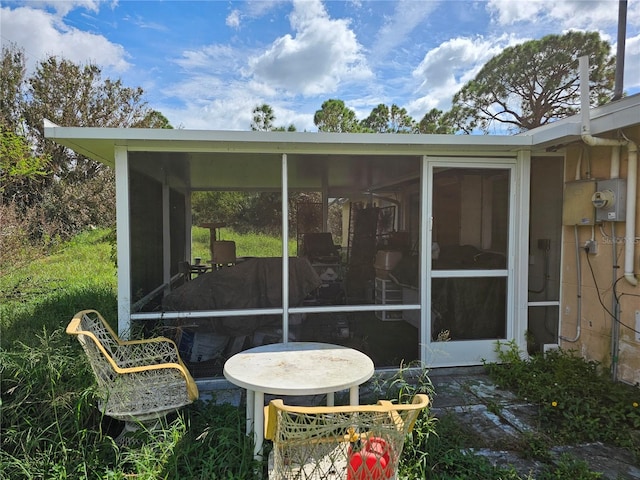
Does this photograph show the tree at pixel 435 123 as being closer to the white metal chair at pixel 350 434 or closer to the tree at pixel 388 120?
the tree at pixel 388 120

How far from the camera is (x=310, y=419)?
5.22ft

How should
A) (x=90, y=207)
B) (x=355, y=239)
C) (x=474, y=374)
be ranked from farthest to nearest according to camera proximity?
1. (x=90, y=207)
2. (x=355, y=239)
3. (x=474, y=374)

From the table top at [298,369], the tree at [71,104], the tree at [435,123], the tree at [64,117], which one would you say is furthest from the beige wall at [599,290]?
the tree at [71,104]

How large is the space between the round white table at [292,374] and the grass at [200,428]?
1.02 feet

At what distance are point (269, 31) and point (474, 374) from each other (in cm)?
1221

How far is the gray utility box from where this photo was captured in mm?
3298

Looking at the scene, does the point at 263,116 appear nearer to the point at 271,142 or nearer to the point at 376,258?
the point at 376,258

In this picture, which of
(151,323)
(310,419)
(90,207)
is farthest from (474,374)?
(90,207)

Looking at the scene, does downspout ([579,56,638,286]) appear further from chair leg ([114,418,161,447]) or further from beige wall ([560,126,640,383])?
Answer: chair leg ([114,418,161,447])

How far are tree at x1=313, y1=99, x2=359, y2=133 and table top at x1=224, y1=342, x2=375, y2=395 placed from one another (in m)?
16.9

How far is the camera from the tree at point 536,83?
12.0 m

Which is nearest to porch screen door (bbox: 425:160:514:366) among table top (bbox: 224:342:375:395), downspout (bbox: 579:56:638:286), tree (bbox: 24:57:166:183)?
downspout (bbox: 579:56:638:286)

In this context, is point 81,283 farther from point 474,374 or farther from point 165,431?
point 474,374

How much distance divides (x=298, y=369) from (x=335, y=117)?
17.6 metres
